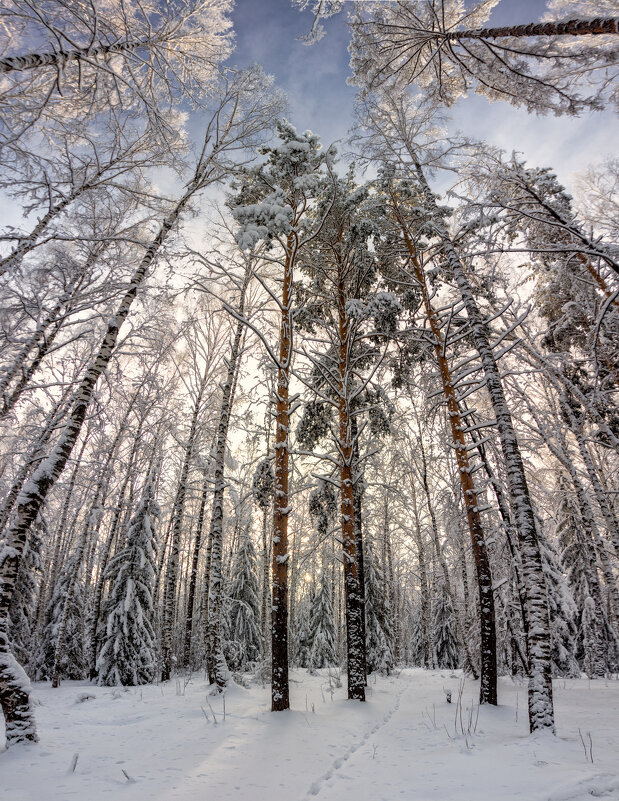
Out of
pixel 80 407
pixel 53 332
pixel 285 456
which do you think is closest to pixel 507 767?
pixel 285 456

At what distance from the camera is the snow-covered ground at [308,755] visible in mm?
3316

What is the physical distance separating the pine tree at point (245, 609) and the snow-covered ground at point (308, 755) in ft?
31.6

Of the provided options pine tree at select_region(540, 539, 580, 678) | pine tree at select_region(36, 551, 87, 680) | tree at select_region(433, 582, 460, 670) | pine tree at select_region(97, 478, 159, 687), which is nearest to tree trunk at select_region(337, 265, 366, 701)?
pine tree at select_region(540, 539, 580, 678)

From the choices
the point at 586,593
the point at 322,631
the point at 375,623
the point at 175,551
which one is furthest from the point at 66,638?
the point at 586,593

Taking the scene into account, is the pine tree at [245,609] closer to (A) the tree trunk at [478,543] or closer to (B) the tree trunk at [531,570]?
(A) the tree trunk at [478,543]

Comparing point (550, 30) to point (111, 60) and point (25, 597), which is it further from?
point (25, 597)

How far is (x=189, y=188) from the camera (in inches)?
326

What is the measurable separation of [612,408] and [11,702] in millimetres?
13509

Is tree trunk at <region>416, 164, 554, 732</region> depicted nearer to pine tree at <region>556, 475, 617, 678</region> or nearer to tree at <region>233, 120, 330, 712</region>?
tree at <region>233, 120, 330, 712</region>

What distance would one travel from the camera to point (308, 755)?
15.0 ft

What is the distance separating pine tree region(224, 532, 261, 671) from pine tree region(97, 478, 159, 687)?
12.6 feet

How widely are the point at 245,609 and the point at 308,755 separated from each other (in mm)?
14226

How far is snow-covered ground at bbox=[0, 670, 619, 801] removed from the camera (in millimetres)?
3316

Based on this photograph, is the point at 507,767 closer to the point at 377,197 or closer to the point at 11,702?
the point at 11,702
